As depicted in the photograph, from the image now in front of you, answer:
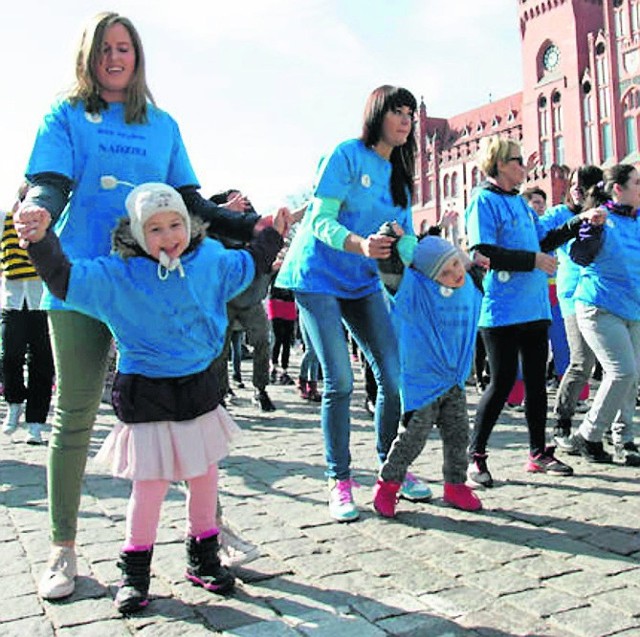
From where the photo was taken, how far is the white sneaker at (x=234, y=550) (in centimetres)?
309

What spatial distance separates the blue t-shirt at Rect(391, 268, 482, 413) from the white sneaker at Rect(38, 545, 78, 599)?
1.85m

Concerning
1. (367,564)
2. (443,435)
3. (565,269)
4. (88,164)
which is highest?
(88,164)

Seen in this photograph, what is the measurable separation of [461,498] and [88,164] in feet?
8.05

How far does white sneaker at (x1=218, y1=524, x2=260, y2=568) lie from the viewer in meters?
3.09

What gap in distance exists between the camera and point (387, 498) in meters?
3.84

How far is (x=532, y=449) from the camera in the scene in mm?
4895

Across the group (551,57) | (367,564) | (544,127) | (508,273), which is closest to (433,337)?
(508,273)

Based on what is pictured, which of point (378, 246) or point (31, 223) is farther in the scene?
point (378, 246)

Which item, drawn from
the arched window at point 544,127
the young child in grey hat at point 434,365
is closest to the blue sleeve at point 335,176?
the young child in grey hat at point 434,365

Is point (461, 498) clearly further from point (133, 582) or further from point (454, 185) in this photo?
point (454, 185)

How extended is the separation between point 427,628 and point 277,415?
5.63 m

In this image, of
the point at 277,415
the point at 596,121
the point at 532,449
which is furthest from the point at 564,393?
the point at 596,121

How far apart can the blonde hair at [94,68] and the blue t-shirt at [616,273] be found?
3.41m

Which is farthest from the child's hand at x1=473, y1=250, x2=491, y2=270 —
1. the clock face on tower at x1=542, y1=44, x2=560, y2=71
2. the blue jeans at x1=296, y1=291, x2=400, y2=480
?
the clock face on tower at x1=542, y1=44, x2=560, y2=71
